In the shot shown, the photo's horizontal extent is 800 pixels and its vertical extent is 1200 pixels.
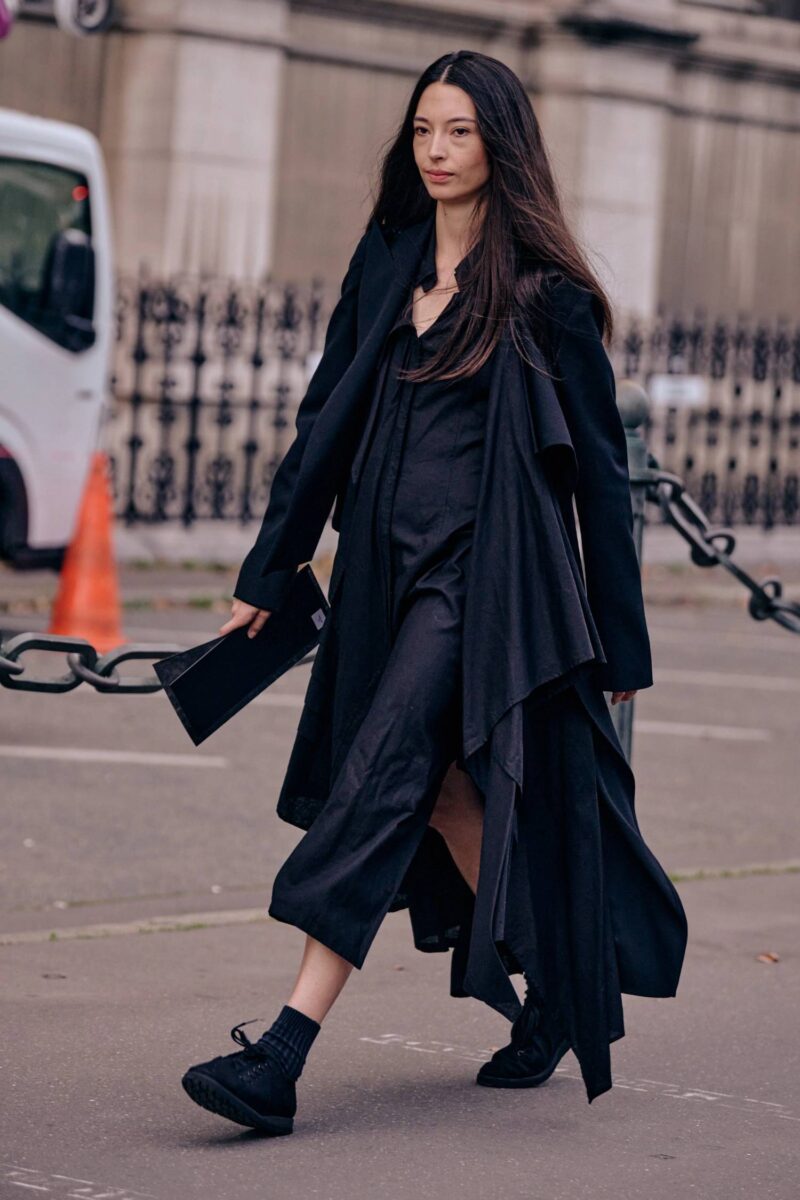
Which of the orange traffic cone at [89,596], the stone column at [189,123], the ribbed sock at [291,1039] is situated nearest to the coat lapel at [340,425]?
the ribbed sock at [291,1039]

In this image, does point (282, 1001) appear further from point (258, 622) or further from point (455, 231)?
point (455, 231)

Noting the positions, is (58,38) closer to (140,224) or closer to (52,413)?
(140,224)

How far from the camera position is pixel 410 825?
428cm

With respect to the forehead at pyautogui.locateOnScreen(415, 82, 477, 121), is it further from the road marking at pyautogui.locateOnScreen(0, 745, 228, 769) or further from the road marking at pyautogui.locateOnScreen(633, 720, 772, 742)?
the road marking at pyautogui.locateOnScreen(633, 720, 772, 742)

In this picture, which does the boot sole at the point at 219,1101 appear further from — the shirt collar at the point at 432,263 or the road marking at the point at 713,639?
the road marking at the point at 713,639

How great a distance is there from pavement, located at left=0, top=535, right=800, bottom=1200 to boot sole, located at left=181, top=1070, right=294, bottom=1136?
0.17ft

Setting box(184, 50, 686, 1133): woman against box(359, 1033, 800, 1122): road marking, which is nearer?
box(184, 50, 686, 1133): woman

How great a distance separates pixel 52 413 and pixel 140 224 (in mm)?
6711

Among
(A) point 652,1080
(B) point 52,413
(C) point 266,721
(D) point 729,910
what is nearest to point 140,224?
(B) point 52,413

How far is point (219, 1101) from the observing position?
4129 millimetres

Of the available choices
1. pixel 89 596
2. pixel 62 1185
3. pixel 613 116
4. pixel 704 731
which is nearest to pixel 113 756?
pixel 89 596

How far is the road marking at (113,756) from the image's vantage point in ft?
27.3

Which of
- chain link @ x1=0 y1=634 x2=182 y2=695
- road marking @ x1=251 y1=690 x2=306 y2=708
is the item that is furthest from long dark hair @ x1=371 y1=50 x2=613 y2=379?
road marking @ x1=251 y1=690 x2=306 y2=708

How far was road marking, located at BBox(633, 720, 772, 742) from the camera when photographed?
9734mm
